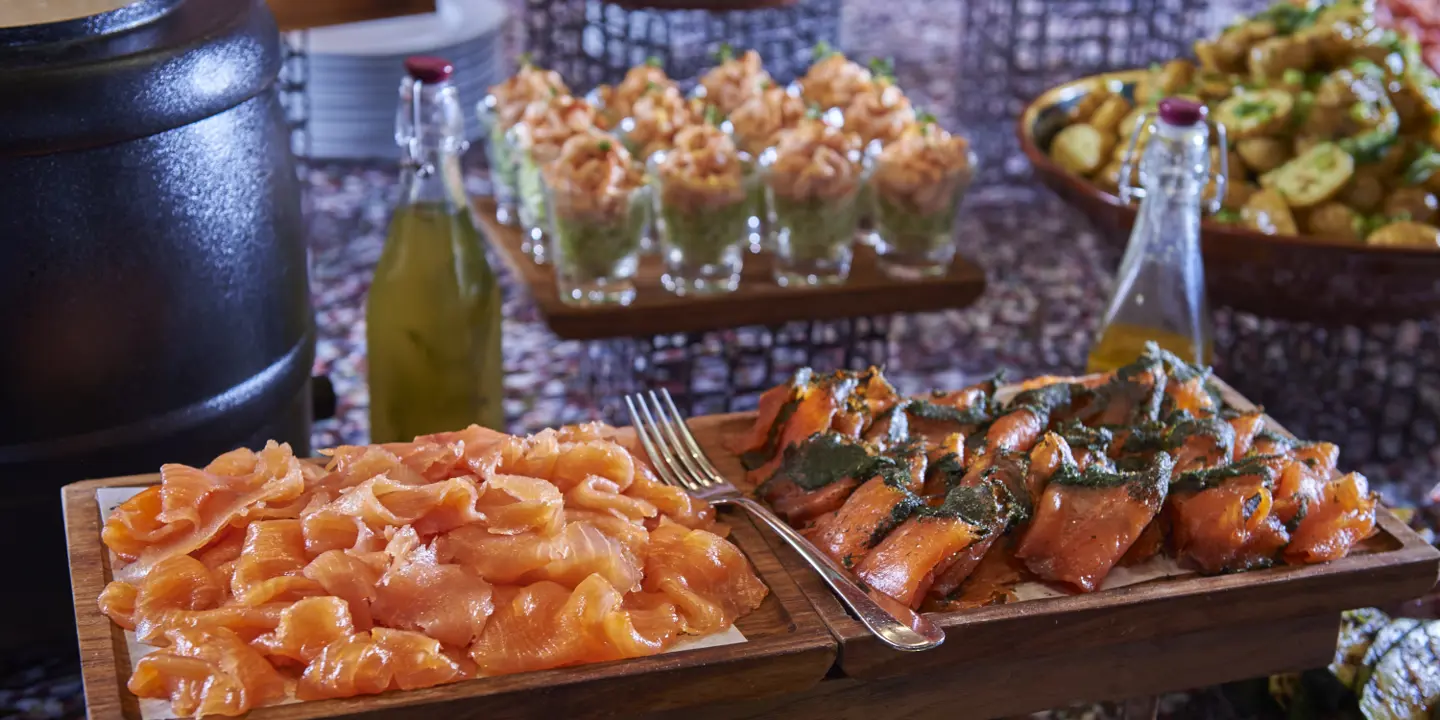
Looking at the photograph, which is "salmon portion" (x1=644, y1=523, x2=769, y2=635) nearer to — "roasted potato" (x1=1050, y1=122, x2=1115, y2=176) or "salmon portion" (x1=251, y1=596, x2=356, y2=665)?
"salmon portion" (x1=251, y1=596, x2=356, y2=665)

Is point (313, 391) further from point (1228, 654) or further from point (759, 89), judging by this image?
point (1228, 654)

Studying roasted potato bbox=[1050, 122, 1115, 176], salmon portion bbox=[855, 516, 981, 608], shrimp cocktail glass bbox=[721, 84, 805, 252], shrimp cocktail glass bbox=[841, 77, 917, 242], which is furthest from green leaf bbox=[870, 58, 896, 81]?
salmon portion bbox=[855, 516, 981, 608]

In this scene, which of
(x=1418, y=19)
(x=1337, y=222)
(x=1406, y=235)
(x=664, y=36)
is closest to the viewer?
(x=1406, y=235)

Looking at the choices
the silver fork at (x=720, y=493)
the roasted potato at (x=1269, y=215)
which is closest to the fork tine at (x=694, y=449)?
the silver fork at (x=720, y=493)

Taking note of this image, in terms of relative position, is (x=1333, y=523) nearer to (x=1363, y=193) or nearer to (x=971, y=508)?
(x=971, y=508)

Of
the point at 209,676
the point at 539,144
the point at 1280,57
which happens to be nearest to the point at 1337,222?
the point at 1280,57

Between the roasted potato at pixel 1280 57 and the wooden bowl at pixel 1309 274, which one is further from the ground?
the roasted potato at pixel 1280 57

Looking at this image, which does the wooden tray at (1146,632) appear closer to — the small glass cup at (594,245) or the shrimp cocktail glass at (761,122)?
the small glass cup at (594,245)
